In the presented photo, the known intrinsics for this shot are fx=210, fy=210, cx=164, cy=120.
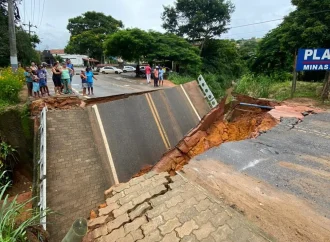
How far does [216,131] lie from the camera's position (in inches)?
170

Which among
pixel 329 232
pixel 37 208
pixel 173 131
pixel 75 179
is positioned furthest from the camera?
pixel 173 131

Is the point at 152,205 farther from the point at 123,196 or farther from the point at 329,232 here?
the point at 329,232

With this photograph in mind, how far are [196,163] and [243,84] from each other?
1173cm

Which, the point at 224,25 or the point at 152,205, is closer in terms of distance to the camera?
the point at 152,205

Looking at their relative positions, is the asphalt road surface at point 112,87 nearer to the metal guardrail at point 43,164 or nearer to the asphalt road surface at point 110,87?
the asphalt road surface at point 110,87

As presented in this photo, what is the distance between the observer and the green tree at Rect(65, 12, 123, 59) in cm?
4141

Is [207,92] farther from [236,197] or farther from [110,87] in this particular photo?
[110,87]

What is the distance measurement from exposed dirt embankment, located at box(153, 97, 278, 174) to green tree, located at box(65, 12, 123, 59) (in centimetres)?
4191

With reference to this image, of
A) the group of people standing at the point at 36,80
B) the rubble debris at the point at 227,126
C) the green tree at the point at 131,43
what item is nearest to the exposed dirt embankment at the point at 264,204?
the rubble debris at the point at 227,126

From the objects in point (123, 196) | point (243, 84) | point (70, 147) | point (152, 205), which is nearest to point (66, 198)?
point (70, 147)

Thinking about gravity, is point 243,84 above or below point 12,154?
above

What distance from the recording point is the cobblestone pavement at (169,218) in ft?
5.94

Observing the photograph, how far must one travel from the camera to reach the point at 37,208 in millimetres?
3986

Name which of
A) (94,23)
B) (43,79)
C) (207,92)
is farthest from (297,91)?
(94,23)
